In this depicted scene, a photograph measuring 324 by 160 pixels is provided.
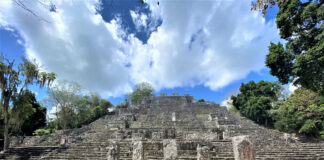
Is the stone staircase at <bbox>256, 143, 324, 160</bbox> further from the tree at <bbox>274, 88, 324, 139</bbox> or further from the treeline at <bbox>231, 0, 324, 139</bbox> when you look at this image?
the tree at <bbox>274, 88, 324, 139</bbox>

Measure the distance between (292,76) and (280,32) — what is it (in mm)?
2382

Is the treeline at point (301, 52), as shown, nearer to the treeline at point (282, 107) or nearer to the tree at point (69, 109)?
the treeline at point (282, 107)

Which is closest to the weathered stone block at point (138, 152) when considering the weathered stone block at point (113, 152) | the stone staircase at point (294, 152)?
the weathered stone block at point (113, 152)

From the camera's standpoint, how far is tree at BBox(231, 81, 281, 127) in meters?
20.8

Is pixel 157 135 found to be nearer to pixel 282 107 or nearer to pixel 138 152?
pixel 138 152

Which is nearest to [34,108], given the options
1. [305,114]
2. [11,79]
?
[11,79]

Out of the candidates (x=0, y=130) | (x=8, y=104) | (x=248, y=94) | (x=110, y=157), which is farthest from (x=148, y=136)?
(x=248, y=94)

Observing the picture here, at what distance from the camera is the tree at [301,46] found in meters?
6.32

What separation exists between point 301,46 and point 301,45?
0.20 ft

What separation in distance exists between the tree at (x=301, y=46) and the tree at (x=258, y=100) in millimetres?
14316

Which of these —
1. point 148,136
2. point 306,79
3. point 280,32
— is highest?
point 280,32

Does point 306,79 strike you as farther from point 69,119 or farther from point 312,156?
point 69,119

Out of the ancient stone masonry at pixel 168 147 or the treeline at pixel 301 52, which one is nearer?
the ancient stone masonry at pixel 168 147

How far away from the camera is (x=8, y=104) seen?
30.8ft
